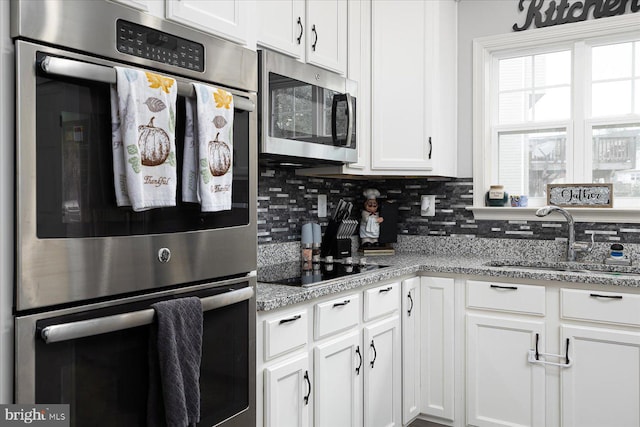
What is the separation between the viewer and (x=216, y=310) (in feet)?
5.19

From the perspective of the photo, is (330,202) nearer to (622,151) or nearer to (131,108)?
(622,151)

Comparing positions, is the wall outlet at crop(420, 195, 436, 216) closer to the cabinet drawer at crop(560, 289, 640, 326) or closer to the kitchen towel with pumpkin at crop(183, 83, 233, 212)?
the cabinet drawer at crop(560, 289, 640, 326)

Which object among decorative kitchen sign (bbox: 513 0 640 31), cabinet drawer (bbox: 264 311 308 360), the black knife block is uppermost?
decorative kitchen sign (bbox: 513 0 640 31)

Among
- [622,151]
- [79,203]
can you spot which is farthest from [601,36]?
[79,203]

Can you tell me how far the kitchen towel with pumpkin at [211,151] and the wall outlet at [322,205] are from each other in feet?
5.37

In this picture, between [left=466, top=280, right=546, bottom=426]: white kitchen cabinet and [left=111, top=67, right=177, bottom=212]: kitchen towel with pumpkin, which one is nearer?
[left=111, top=67, right=177, bottom=212]: kitchen towel with pumpkin

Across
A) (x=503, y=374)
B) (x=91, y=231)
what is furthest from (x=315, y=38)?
(x=503, y=374)

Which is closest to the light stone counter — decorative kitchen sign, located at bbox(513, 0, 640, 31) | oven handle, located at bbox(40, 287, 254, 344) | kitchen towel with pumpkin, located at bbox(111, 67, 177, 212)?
oven handle, located at bbox(40, 287, 254, 344)

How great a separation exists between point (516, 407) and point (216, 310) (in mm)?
1780

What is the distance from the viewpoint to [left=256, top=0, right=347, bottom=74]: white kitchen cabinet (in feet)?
7.48

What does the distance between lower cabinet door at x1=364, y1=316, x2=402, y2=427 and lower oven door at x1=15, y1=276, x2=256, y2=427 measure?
878 millimetres

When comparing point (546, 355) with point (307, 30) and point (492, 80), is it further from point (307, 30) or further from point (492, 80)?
point (307, 30)

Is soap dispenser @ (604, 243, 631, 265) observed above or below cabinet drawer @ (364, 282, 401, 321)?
above

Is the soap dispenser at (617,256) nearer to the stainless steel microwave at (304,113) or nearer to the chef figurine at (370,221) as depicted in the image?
the chef figurine at (370,221)
